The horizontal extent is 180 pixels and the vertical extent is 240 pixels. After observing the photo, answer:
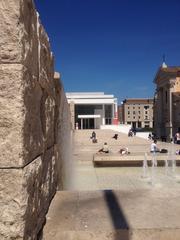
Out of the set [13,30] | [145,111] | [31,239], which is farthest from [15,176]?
[145,111]

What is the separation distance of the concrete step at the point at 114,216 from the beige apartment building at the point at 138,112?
122212mm

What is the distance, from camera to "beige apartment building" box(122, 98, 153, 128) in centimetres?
12550

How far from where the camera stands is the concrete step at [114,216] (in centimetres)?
230

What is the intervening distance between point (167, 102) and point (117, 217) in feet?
219

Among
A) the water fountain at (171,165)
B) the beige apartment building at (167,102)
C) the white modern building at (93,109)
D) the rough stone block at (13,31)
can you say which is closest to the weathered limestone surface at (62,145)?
the rough stone block at (13,31)

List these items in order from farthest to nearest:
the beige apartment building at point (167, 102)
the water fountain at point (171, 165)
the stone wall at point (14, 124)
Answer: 1. the beige apartment building at point (167, 102)
2. the water fountain at point (171, 165)
3. the stone wall at point (14, 124)

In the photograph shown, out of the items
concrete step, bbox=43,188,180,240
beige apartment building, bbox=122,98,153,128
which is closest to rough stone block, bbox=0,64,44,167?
concrete step, bbox=43,188,180,240

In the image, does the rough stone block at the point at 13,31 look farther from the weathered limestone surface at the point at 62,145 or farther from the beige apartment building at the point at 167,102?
the beige apartment building at the point at 167,102

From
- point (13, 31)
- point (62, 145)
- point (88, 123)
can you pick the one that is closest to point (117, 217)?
point (13, 31)

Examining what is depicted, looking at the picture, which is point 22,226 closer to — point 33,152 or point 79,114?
point 33,152

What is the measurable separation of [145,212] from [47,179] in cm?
82

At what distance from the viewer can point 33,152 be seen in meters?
2.04

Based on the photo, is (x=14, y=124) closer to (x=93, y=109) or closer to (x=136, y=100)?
(x=93, y=109)

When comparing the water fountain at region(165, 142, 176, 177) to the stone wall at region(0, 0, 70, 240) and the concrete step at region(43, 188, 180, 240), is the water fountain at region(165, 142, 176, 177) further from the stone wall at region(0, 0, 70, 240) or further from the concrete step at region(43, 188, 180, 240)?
the stone wall at region(0, 0, 70, 240)
